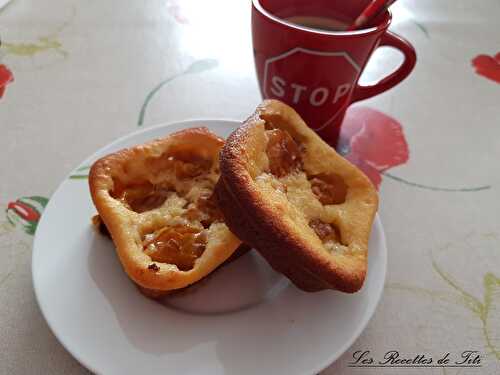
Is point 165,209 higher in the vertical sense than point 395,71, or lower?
lower

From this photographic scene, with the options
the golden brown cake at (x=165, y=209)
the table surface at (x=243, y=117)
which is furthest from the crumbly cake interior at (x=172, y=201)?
the table surface at (x=243, y=117)

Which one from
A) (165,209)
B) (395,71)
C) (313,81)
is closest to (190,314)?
(165,209)

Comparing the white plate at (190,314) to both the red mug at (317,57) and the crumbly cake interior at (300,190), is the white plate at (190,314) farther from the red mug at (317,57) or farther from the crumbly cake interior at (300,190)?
the red mug at (317,57)

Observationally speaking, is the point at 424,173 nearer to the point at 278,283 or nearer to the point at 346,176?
the point at 346,176

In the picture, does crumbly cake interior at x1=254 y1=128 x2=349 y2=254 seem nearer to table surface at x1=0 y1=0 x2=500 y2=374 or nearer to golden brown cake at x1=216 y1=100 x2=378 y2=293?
golden brown cake at x1=216 y1=100 x2=378 y2=293

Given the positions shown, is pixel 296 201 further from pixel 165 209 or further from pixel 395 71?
pixel 395 71

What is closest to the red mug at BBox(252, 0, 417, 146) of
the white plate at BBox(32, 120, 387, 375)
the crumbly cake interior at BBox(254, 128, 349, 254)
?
the crumbly cake interior at BBox(254, 128, 349, 254)

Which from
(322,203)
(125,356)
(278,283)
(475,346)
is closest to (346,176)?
(322,203)
